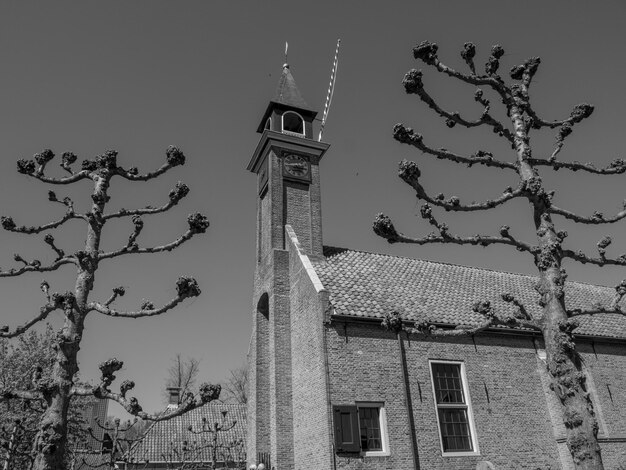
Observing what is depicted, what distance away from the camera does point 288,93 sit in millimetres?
22891

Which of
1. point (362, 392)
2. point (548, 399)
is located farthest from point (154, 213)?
point (548, 399)

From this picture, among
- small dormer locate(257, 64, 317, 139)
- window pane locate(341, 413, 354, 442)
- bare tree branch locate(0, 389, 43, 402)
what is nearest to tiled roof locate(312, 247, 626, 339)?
window pane locate(341, 413, 354, 442)

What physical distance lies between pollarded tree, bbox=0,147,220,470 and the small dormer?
44.1ft

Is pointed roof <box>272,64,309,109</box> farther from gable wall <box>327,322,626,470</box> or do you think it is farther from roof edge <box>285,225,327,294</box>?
gable wall <box>327,322,626,470</box>

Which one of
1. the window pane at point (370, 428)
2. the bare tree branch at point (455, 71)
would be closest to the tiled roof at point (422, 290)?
the window pane at point (370, 428)

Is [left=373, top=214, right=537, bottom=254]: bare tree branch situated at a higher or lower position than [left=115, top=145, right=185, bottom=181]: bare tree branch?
lower

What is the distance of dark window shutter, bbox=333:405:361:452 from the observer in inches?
500

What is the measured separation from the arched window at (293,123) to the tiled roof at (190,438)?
15.4 meters

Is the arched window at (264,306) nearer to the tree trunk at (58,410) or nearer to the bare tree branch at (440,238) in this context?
the bare tree branch at (440,238)

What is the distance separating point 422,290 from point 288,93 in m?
11.2

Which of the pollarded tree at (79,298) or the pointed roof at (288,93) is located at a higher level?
the pointed roof at (288,93)

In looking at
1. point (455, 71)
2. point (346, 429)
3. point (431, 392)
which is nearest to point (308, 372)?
point (346, 429)

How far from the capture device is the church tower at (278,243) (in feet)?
53.1

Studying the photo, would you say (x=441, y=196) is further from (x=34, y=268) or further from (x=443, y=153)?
(x=34, y=268)
